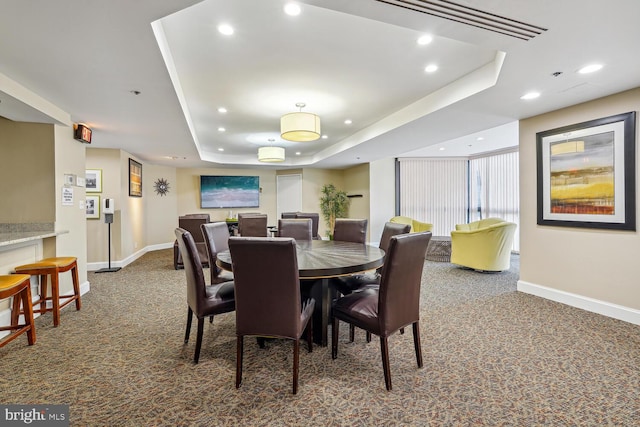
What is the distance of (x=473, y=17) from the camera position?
1836 mm

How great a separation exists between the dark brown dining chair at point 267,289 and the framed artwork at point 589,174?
3537mm

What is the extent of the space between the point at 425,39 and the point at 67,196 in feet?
15.0

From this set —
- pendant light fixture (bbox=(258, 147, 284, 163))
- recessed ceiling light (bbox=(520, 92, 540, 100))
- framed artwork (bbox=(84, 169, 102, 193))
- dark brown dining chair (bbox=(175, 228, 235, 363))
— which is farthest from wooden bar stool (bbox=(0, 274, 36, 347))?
recessed ceiling light (bbox=(520, 92, 540, 100))

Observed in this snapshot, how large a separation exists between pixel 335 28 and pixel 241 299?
2.18 meters

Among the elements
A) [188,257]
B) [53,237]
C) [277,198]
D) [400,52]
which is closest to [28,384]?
[188,257]

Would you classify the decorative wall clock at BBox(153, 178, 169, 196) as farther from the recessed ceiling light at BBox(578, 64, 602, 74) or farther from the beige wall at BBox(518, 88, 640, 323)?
the recessed ceiling light at BBox(578, 64, 602, 74)

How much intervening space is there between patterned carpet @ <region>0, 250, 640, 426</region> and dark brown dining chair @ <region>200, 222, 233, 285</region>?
0.44 metres

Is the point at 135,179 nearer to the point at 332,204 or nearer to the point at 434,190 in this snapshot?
the point at 332,204

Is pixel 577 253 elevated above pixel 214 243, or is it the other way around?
pixel 214 243

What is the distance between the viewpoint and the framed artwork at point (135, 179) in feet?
21.0

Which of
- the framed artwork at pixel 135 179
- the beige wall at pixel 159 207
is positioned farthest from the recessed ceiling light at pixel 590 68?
the beige wall at pixel 159 207

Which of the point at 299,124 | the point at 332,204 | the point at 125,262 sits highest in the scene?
the point at 299,124

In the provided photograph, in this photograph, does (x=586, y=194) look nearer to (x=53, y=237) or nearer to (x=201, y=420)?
(x=201, y=420)

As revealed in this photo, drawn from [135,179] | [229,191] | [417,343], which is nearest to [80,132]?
[135,179]
